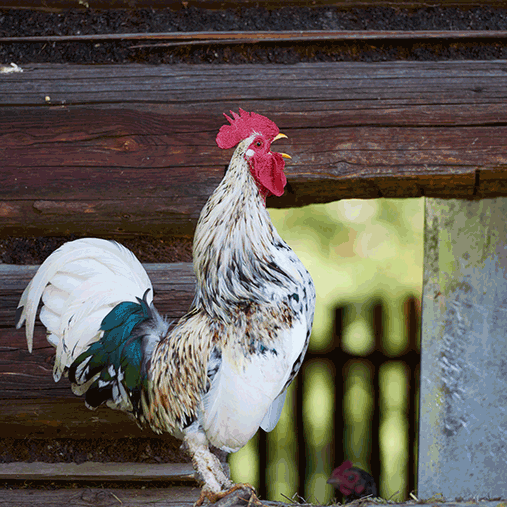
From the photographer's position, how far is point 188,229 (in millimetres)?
2031

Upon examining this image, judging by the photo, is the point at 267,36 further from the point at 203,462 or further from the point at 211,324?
the point at 203,462

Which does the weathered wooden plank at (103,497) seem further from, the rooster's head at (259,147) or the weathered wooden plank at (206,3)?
the weathered wooden plank at (206,3)

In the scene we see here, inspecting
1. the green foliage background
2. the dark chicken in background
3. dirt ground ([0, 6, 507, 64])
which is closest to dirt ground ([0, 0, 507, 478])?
dirt ground ([0, 6, 507, 64])

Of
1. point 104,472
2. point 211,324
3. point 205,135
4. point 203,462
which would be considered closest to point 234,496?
point 203,462

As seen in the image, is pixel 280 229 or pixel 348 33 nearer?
pixel 348 33

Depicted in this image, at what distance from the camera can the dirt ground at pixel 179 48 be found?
6.58 ft

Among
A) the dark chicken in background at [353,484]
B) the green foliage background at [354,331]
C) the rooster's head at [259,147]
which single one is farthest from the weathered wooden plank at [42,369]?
the green foliage background at [354,331]

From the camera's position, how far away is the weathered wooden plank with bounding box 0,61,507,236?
6.40 ft

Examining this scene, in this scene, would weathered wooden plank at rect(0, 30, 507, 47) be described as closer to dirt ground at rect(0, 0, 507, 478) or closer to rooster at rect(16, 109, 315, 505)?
dirt ground at rect(0, 0, 507, 478)

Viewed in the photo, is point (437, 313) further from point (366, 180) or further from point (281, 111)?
point (281, 111)

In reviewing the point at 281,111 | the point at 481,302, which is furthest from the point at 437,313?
the point at 281,111

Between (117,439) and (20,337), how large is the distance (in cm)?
51

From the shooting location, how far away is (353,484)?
9.93 feet

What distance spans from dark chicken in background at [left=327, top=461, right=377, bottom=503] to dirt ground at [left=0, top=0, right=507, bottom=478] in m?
1.36
